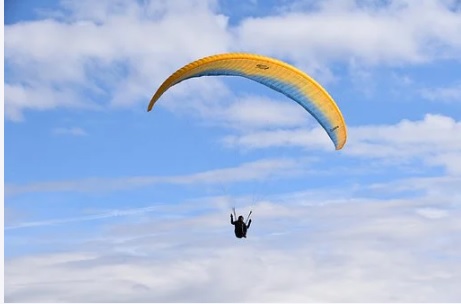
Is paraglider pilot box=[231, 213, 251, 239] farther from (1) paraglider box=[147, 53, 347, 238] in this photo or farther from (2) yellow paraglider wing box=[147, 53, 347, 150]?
(2) yellow paraglider wing box=[147, 53, 347, 150]

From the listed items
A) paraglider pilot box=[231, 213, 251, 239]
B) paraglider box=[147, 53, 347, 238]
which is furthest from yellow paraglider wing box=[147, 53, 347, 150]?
paraglider pilot box=[231, 213, 251, 239]

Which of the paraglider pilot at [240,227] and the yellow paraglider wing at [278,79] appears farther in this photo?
the paraglider pilot at [240,227]

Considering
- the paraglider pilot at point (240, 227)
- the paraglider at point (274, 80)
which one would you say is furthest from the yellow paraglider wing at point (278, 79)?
the paraglider pilot at point (240, 227)

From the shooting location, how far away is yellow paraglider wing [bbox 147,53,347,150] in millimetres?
21625

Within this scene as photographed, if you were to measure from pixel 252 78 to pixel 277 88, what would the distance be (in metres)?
0.96

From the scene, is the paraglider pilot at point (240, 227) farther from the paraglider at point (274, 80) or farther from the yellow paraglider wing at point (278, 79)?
the yellow paraglider wing at point (278, 79)

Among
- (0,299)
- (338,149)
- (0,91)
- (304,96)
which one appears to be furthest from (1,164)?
(338,149)

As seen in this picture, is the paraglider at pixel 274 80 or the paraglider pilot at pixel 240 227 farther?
the paraglider pilot at pixel 240 227

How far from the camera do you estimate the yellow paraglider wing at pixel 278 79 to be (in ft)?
70.9

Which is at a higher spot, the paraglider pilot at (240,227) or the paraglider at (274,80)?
the paraglider at (274,80)

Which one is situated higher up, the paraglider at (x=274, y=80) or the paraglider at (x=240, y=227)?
the paraglider at (x=274, y=80)

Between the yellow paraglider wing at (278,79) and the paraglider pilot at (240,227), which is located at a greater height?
the yellow paraglider wing at (278,79)

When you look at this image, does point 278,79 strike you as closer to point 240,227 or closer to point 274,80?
point 274,80

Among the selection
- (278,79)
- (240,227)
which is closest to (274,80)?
(278,79)
